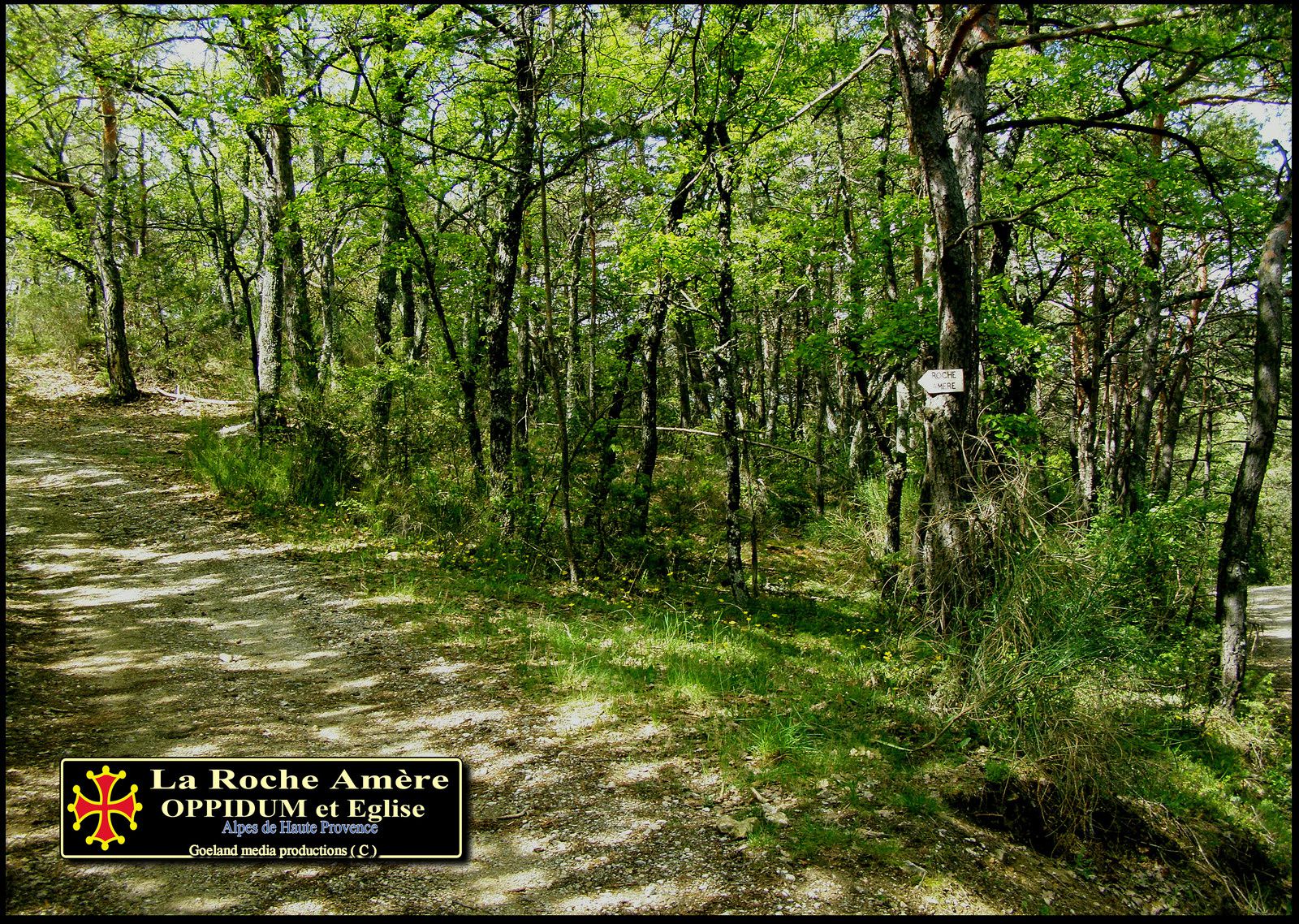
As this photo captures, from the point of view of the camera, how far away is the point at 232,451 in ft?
Answer: 33.7

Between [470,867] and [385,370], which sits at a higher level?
[385,370]

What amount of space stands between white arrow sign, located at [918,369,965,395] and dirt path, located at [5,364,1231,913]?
286 centimetres

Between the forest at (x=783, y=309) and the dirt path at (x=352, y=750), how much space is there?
731mm

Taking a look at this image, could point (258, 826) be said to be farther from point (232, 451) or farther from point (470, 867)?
point (232, 451)

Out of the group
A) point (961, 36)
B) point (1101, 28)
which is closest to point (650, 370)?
point (961, 36)

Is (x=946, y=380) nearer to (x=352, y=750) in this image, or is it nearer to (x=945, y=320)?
(x=945, y=320)

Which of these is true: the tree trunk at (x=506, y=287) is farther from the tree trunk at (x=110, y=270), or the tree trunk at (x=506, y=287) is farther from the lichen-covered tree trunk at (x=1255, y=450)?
the tree trunk at (x=110, y=270)

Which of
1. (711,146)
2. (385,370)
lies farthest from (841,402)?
(385,370)

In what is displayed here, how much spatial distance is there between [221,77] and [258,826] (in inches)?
406

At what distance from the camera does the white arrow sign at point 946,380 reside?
4.89 metres

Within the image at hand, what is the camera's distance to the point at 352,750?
172 inches

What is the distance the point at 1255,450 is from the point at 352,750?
8.49m

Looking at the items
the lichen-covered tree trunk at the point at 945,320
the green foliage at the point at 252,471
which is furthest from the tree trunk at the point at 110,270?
the lichen-covered tree trunk at the point at 945,320

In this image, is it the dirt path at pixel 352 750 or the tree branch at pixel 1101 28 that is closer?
the dirt path at pixel 352 750
